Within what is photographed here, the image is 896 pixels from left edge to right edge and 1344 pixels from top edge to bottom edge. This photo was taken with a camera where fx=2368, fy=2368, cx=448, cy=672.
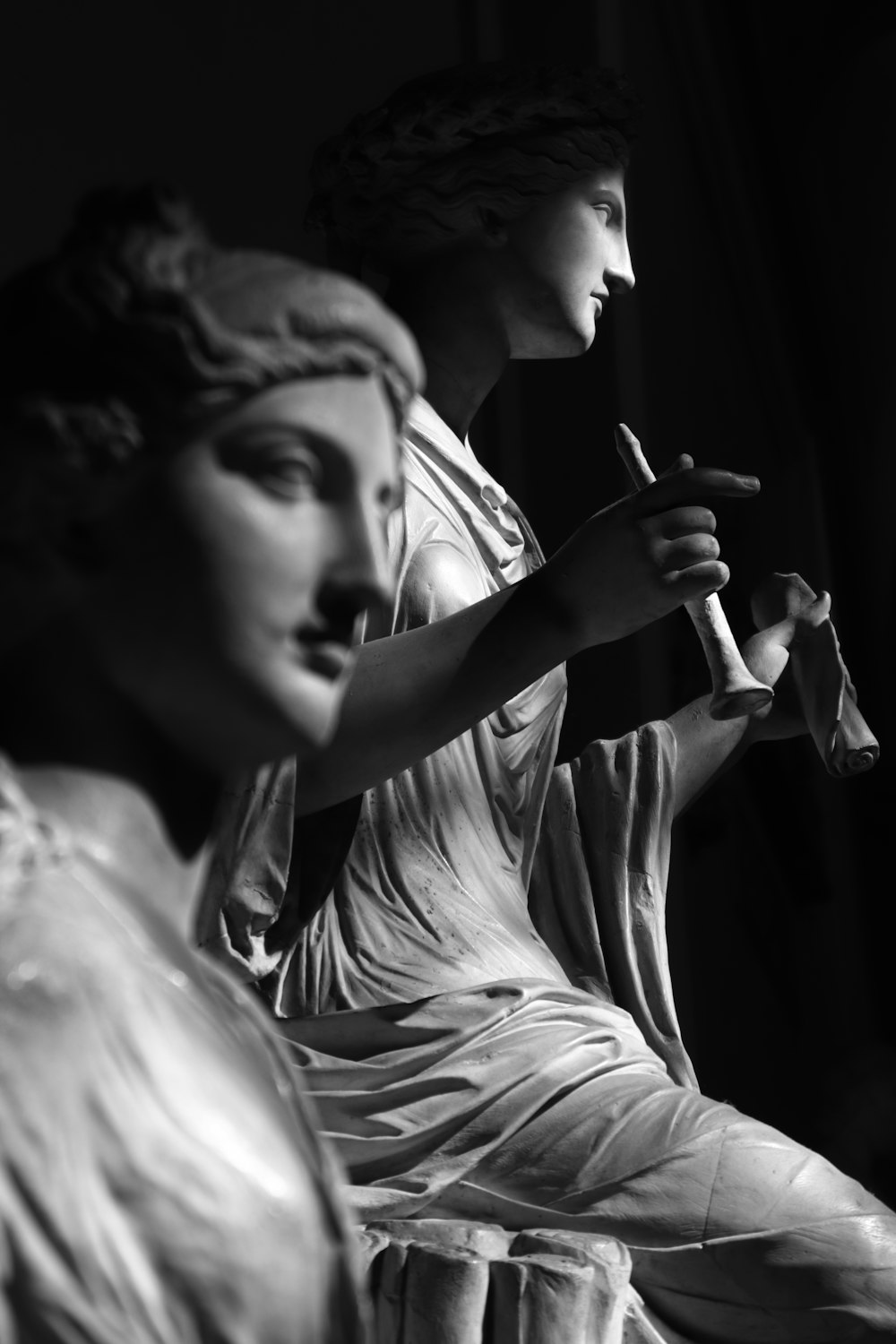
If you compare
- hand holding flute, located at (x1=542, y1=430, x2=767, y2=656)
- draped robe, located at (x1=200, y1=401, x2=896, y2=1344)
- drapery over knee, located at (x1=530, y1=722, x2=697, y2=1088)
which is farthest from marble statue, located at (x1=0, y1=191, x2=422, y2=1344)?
drapery over knee, located at (x1=530, y1=722, x2=697, y2=1088)

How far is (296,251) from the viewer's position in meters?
3.78

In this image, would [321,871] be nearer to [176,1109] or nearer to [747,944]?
[176,1109]

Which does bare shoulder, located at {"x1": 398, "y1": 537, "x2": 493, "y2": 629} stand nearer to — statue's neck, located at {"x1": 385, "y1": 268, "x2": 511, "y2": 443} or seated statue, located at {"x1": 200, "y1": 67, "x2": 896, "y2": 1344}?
seated statue, located at {"x1": 200, "y1": 67, "x2": 896, "y2": 1344}

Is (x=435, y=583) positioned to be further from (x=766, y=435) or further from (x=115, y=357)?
(x=766, y=435)

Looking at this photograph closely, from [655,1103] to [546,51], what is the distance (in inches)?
97.8

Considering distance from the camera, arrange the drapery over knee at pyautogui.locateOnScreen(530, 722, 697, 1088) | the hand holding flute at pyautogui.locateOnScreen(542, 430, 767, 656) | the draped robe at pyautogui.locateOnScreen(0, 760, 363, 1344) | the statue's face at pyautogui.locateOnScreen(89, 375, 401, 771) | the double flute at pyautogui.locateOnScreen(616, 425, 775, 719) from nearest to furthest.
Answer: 1. the draped robe at pyautogui.locateOnScreen(0, 760, 363, 1344)
2. the statue's face at pyautogui.locateOnScreen(89, 375, 401, 771)
3. the hand holding flute at pyautogui.locateOnScreen(542, 430, 767, 656)
4. the double flute at pyautogui.locateOnScreen(616, 425, 775, 719)
5. the drapery over knee at pyautogui.locateOnScreen(530, 722, 697, 1088)

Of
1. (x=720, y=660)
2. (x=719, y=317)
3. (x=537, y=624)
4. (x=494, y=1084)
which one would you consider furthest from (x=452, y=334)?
(x=719, y=317)

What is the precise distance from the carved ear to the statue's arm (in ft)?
2.20

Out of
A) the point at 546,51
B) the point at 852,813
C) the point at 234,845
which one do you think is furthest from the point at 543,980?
the point at 852,813

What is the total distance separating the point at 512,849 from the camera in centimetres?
245

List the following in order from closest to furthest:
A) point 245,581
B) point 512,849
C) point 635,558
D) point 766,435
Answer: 1. point 245,581
2. point 635,558
3. point 512,849
4. point 766,435

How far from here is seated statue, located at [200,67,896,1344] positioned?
6.71 ft

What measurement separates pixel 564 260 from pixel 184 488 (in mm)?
1568

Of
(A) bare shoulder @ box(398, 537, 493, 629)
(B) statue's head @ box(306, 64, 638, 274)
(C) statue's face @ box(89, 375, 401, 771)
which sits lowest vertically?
(A) bare shoulder @ box(398, 537, 493, 629)
